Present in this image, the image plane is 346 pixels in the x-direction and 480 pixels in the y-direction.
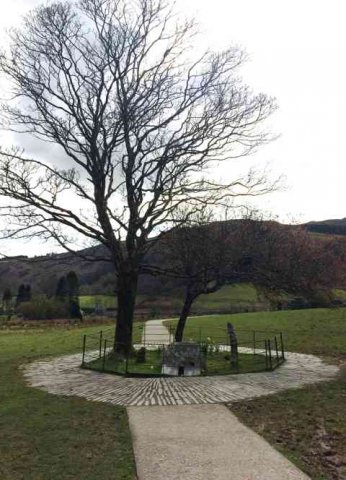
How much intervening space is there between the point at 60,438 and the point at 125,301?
11.0m

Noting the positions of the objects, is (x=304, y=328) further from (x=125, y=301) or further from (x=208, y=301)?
(x=208, y=301)

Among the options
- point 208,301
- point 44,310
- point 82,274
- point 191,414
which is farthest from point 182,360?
point 82,274

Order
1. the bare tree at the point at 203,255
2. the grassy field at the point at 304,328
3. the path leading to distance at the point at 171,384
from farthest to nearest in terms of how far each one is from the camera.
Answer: the grassy field at the point at 304,328, the bare tree at the point at 203,255, the path leading to distance at the point at 171,384

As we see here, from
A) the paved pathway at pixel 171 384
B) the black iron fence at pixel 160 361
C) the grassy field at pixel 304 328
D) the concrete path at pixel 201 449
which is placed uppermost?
the grassy field at pixel 304 328

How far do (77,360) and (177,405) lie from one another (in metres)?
9.16

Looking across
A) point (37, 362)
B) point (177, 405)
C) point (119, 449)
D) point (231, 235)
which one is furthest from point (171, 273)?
point (119, 449)

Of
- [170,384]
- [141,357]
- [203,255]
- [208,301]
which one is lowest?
[170,384]

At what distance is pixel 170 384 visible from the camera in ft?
43.2

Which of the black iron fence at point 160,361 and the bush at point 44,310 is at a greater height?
the bush at point 44,310

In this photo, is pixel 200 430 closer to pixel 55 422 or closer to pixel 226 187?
pixel 55 422

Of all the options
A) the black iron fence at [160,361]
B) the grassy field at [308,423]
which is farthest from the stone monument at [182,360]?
the grassy field at [308,423]

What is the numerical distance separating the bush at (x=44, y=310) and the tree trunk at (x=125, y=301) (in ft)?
113

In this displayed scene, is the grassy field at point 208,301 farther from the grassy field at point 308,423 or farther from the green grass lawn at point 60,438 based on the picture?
the green grass lawn at point 60,438

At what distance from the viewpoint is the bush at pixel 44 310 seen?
5116cm
